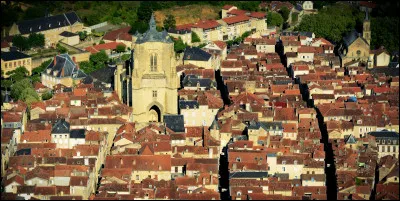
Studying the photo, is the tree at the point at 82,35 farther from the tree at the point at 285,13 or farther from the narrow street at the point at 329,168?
the narrow street at the point at 329,168

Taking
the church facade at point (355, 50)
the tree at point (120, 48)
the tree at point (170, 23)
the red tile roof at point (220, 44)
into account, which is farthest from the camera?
the tree at point (170, 23)

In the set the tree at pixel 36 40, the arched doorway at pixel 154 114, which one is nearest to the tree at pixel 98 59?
the tree at pixel 36 40

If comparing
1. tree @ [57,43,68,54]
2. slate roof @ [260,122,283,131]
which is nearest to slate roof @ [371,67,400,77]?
slate roof @ [260,122,283,131]

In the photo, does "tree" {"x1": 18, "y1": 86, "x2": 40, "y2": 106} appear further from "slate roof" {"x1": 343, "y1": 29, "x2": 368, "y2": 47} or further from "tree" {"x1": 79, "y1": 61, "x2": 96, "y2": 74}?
"slate roof" {"x1": 343, "y1": 29, "x2": 368, "y2": 47}

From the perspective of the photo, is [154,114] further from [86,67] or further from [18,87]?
[86,67]

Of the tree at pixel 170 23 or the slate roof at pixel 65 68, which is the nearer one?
the slate roof at pixel 65 68

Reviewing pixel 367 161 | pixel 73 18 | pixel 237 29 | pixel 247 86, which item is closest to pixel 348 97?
pixel 247 86

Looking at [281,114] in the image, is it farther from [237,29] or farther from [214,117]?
[237,29]
